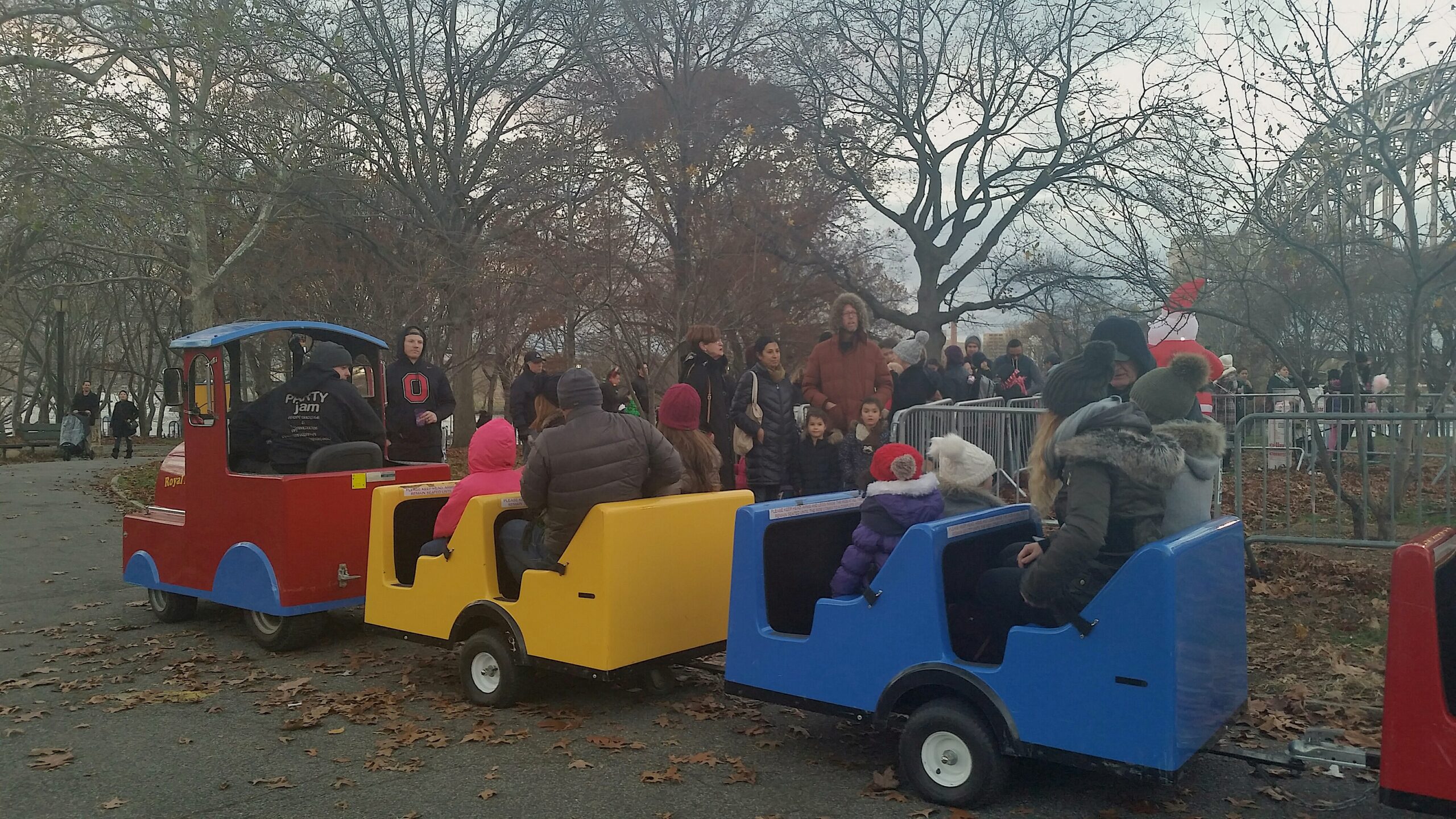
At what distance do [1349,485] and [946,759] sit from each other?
5.56 meters

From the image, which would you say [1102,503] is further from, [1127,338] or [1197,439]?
[1127,338]

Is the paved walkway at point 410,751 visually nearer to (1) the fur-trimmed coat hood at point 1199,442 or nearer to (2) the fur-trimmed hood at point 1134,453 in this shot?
(2) the fur-trimmed hood at point 1134,453

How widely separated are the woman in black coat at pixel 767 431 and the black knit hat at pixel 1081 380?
180 inches

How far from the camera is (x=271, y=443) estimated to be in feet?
23.1

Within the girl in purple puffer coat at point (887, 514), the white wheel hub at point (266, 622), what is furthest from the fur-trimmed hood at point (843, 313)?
the white wheel hub at point (266, 622)

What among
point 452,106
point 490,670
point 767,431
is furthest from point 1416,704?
point 452,106

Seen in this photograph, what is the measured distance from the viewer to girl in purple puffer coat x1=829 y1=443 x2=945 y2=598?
15.4 feet

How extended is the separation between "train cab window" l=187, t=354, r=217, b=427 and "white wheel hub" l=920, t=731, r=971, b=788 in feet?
17.4

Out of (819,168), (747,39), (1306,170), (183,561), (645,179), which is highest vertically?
(747,39)

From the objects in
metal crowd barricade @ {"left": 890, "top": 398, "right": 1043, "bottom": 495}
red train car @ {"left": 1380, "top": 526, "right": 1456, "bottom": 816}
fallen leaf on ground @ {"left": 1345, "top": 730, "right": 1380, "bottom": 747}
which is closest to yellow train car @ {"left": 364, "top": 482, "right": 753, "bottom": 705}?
fallen leaf on ground @ {"left": 1345, "top": 730, "right": 1380, "bottom": 747}

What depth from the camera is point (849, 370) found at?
898cm

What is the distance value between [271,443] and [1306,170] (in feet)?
24.8

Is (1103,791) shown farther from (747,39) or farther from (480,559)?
(747,39)

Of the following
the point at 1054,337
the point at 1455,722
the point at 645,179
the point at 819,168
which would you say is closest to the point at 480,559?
the point at 1455,722
